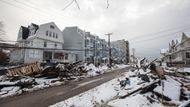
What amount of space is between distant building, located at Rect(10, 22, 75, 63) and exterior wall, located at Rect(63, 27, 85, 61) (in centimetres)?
693

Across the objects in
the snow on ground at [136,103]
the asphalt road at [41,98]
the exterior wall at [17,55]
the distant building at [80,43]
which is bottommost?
the asphalt road at [41,98]

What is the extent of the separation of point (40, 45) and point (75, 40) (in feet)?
49.9

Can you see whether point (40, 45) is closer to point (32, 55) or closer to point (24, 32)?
point (32, 55)

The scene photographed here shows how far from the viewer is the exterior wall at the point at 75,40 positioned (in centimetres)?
4600

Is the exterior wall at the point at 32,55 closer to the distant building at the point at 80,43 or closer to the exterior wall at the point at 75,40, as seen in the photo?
the distant building at the point at 80,43

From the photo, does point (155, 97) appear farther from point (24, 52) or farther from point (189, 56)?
point (189, 56)

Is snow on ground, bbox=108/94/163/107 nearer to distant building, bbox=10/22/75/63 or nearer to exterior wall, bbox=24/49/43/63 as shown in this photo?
distant building, bbox=10/22/75/63

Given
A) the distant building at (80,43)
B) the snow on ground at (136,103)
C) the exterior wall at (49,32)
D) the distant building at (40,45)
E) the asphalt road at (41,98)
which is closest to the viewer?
the snow on ground at (136,103)

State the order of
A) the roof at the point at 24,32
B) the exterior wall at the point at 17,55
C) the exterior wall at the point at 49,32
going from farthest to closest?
1. the roof at the point at 24,32
2. the exterior wall at the point at 49,32
3. the exterior wall at the point at 17,55

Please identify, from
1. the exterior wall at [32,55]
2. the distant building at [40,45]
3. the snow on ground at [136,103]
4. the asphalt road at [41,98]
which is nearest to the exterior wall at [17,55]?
the distant building at [40,45]

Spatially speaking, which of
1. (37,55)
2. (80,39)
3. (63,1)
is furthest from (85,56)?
(63,1)

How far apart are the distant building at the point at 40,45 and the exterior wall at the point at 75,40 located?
6.93 m

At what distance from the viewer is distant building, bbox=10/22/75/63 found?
30.6 metres

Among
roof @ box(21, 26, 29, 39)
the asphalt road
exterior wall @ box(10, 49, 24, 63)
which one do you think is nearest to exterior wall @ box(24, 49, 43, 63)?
exterior wall @ box(10, 49, 24, 63)
